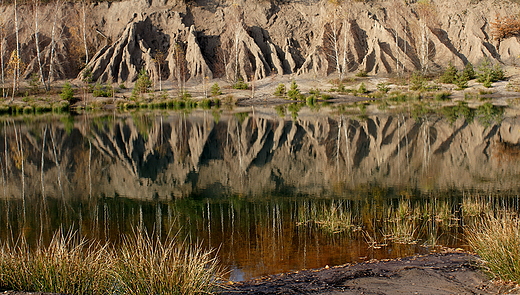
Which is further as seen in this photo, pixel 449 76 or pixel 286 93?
pixel 286 93

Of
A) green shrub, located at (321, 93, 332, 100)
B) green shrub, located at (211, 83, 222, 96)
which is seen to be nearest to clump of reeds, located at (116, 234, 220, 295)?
green shrub, located at (321, 93, 332, 100)

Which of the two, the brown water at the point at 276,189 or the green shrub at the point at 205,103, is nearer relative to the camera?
the brown water at the point at 276,189

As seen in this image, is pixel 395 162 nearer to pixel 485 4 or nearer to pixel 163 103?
pixel 163 103

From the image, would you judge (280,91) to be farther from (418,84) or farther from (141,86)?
(141,86)

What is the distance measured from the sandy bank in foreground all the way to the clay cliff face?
54.8 meters

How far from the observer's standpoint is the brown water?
8.73 meters

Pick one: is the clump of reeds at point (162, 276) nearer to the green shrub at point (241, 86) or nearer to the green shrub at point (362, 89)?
the green shrub at point (362, 89)

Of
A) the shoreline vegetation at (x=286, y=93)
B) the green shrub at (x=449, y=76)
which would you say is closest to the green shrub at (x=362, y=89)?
the shoreline vegetation at (x=286, y=93)

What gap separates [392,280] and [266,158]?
492 inches

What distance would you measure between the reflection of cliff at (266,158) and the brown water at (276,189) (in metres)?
0.06

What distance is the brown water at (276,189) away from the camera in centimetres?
873

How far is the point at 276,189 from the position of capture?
43.3 feet

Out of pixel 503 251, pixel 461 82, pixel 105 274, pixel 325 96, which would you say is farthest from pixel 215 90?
pixel 503 251

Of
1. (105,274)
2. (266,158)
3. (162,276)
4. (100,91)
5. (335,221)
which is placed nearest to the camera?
(162,276)
